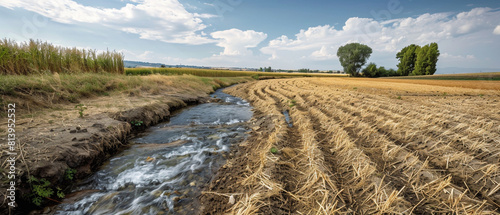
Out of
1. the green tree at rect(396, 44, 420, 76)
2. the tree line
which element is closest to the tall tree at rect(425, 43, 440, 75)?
the tree line

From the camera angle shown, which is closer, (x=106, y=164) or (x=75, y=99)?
(x=106, y=164)

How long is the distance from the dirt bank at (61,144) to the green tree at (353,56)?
68.8 metres

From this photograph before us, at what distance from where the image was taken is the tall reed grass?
319 inches

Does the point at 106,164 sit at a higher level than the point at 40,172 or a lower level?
lower

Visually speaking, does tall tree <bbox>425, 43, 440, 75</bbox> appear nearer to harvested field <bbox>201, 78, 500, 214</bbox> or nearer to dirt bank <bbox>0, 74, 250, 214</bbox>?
harvested field <bbox>201, 78, 500, 214</bbox>

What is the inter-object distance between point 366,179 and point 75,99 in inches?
417

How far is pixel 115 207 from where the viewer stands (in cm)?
321

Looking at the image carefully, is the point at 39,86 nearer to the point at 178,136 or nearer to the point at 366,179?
the point at 178,136

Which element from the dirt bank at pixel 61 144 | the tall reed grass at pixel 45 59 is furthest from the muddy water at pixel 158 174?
the tall reed grass at pixel 45 59

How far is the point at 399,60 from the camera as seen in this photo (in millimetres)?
62844

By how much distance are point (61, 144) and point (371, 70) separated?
69904mm

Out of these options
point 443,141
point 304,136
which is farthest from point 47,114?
point 443,141

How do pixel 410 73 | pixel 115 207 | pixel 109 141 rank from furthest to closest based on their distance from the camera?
pixel 410 73 → pixel 109 141 → pixel 115 207

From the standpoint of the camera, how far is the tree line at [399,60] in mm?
48406
